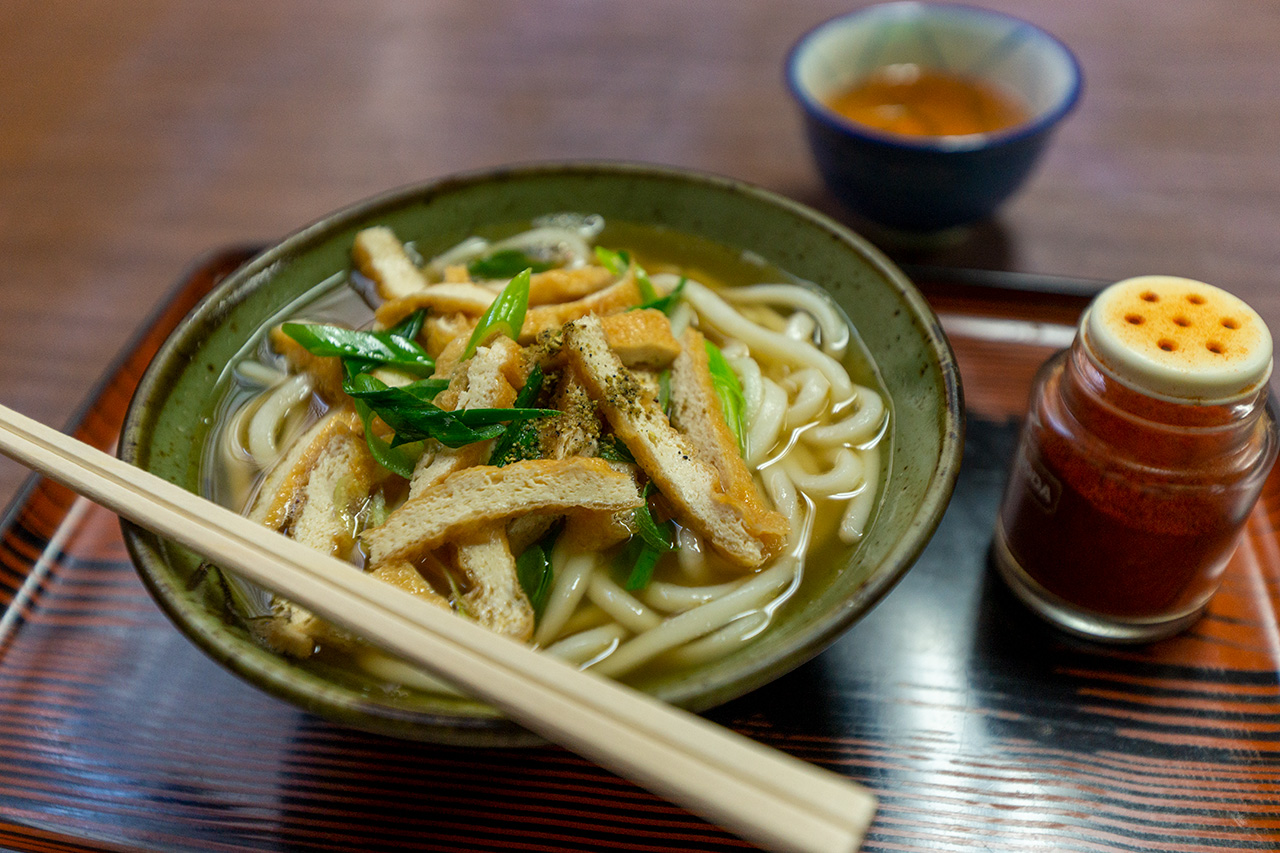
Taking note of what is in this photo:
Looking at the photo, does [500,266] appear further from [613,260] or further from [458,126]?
[458,126]

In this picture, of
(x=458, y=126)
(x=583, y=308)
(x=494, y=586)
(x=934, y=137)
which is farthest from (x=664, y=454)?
(x=458, y=126)

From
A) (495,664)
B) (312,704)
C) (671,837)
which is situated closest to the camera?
(495,664)

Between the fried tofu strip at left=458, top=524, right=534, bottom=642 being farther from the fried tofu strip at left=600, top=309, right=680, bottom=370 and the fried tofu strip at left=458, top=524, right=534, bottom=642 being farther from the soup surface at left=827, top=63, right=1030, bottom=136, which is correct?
the soup surface at left=827, top=63, right=1030, bottom=136

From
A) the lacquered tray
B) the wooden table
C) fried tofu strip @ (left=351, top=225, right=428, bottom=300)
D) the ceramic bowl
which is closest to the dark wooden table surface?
the wooden table

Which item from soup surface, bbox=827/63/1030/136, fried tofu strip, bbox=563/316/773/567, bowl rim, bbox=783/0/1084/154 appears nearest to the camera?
fried tofu strip, bbox=563/316/773/567

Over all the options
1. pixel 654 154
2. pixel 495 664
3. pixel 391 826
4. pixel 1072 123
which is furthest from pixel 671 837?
pixel 1072 123

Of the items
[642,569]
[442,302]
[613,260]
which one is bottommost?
[642,569]

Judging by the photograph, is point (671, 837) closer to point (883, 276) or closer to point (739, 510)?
point (739, 510)
